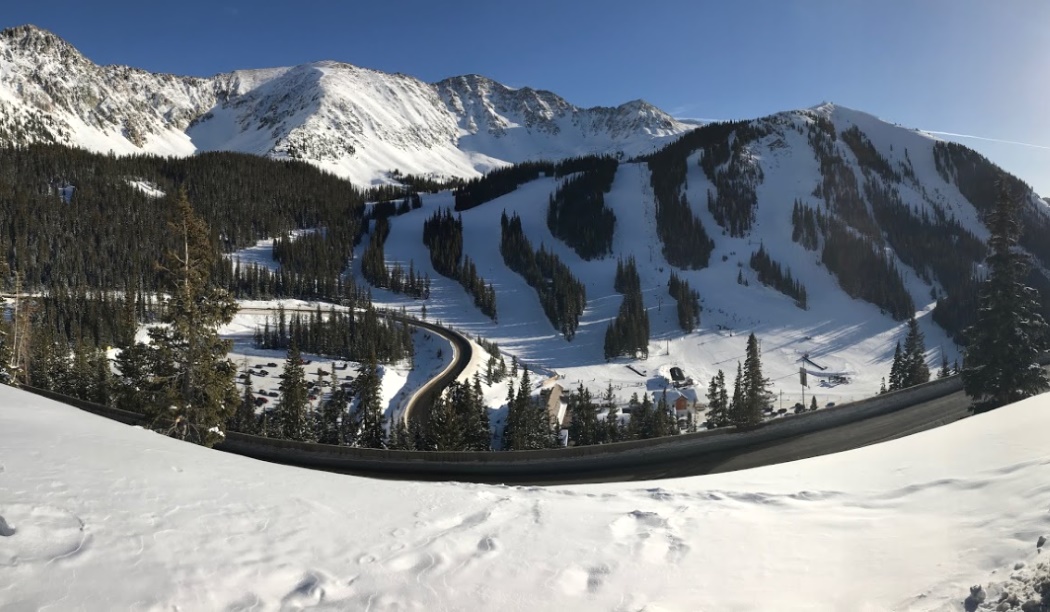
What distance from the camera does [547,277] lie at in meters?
142

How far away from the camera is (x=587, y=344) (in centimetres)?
11219

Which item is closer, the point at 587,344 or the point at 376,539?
the point at 376,539

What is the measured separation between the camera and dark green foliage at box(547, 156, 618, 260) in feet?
523

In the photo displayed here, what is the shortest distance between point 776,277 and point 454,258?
92.7 m

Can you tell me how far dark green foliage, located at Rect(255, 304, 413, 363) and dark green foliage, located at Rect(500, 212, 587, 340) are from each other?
3865cm

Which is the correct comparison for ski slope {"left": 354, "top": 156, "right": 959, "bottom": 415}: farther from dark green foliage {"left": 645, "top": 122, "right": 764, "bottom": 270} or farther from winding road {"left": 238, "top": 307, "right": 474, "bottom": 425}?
winding road {"left": 238, "top": 307, "right": 474, "bottom": 425}

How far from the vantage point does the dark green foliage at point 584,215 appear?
523ft

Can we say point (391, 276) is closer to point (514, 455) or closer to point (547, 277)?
point (547, 277)

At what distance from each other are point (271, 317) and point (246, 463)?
356ft

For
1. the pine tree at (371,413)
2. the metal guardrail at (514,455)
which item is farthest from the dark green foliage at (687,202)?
the metal guardrail at (514,455)

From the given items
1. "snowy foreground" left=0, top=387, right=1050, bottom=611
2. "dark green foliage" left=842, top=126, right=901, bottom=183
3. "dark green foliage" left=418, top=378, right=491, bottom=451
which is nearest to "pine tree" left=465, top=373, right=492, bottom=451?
"dark green foliage" left=418, top=378, right=491, bottom=451

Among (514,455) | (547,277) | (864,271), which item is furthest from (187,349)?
(864,271)

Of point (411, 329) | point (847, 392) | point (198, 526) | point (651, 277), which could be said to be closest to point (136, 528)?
point (198, 526)

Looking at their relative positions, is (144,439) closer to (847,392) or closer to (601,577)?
(601,577)
